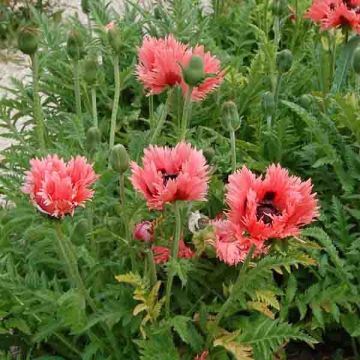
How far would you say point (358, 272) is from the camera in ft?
5.68

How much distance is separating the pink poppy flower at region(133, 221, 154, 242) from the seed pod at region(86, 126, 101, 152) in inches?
9.5

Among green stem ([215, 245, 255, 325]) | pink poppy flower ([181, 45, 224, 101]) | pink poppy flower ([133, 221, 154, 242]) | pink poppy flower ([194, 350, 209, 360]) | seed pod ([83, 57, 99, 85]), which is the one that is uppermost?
pink poppy flower ([181, 45, 224, 101])

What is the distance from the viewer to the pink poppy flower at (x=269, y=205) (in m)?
1.26

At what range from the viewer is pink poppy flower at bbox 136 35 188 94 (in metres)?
1.63

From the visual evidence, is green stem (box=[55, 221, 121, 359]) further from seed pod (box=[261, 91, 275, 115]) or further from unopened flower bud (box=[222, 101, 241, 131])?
seed pod (box=[261, 91, 275, 115])

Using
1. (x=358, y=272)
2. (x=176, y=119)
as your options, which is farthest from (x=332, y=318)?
(x=176, y=119)

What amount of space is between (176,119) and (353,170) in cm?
45

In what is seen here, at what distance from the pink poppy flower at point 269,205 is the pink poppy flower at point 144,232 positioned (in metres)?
0.24

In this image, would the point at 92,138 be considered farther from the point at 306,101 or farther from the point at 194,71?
the point at 306,101

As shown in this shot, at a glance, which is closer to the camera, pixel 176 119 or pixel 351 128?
pixel 351 128

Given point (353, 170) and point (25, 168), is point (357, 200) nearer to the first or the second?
point (353, 170)

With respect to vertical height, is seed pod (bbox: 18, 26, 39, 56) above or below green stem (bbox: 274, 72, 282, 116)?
above

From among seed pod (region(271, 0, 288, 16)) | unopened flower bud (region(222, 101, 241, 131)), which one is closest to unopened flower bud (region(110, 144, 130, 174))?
unopened flower bud (region(222, 101, 241, 131))

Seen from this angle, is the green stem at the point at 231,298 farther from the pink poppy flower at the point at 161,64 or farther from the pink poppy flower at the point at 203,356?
the pink poppy flower at the point at 161,64
